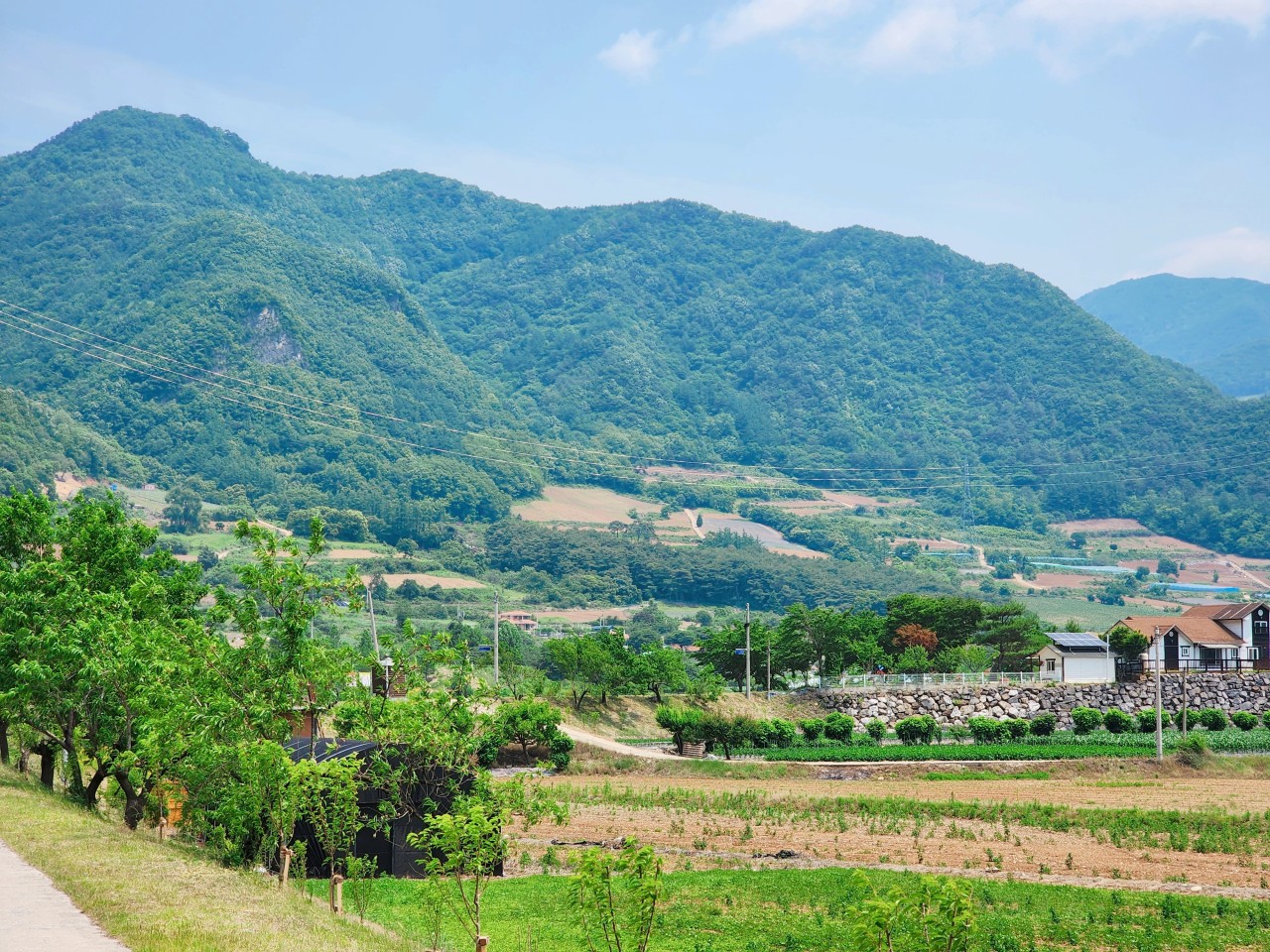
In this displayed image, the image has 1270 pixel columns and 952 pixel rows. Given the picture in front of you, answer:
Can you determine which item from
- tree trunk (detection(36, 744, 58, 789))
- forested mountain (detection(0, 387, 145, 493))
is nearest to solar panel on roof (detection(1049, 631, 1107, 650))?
tree trunk (detection(36, 744, 58, 789))

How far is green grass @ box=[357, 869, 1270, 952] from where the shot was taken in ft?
65.0

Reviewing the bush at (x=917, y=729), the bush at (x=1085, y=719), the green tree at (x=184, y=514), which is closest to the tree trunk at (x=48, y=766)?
the bush at (x=917, y=729)

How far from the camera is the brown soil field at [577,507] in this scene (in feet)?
580

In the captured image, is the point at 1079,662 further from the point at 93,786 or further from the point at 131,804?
the point at 131,804

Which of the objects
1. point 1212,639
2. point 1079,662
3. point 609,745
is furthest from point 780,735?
point 1212,639

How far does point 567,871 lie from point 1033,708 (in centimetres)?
4516

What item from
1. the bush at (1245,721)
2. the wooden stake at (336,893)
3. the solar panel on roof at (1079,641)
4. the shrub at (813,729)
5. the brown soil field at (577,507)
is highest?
the brown soil field at (577,507)

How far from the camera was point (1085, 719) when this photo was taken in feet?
198

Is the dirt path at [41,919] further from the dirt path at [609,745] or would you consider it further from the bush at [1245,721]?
the bush at [1245,721]

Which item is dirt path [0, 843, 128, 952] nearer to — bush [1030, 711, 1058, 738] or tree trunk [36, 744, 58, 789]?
tree trunk [36, 744, 58, 789]

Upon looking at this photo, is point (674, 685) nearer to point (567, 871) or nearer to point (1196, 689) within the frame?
point (1196, 689)

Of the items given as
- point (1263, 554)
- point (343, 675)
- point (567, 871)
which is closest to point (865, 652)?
point (567, 871)

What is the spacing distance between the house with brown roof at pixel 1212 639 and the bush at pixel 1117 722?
12.7 m

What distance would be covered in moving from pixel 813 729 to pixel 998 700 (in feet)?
44.9
